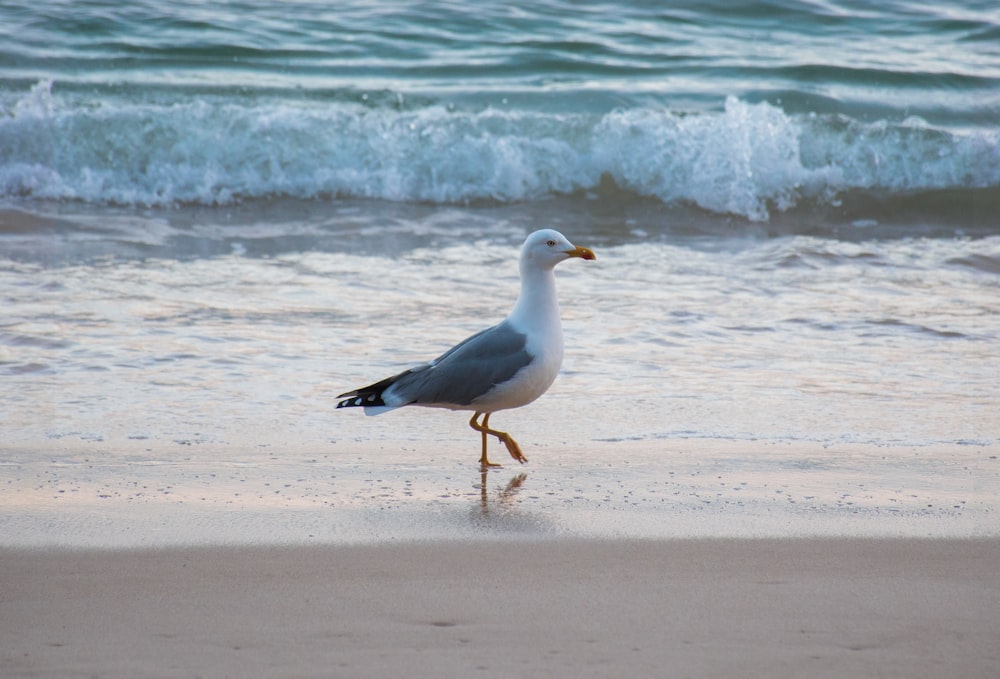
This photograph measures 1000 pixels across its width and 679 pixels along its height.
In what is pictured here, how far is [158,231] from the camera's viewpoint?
28.4ft

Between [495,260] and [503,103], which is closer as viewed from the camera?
[495,260]

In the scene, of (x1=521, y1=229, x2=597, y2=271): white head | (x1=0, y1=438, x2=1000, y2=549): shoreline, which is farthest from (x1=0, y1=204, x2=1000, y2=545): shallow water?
(x1=521, y1=229, x2=597, y2=271): white head

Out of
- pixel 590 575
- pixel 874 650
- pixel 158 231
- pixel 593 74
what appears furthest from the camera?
pixel 593 74

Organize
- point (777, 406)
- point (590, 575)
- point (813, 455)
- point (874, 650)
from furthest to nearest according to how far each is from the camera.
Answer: point (777, 406)
point (813, 455)
point (590, 575)
point (874, 650)

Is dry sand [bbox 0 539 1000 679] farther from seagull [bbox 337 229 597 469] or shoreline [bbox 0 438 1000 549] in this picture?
seagull [bbox 337 229 597 469]

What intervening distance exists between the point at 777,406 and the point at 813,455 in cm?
63

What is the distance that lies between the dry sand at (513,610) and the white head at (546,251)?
1.57 m

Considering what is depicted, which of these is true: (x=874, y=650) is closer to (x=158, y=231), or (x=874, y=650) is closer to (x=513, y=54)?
(x=158, y=231)

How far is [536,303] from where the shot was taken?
4.59 metres

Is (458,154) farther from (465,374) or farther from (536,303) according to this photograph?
(465,374)

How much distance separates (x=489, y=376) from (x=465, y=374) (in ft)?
0.29

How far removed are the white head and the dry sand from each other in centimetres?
157

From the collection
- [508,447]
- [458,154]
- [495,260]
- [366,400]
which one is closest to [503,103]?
[458,154]

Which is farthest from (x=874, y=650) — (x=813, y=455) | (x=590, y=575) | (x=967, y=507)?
(x=813, y=455)
